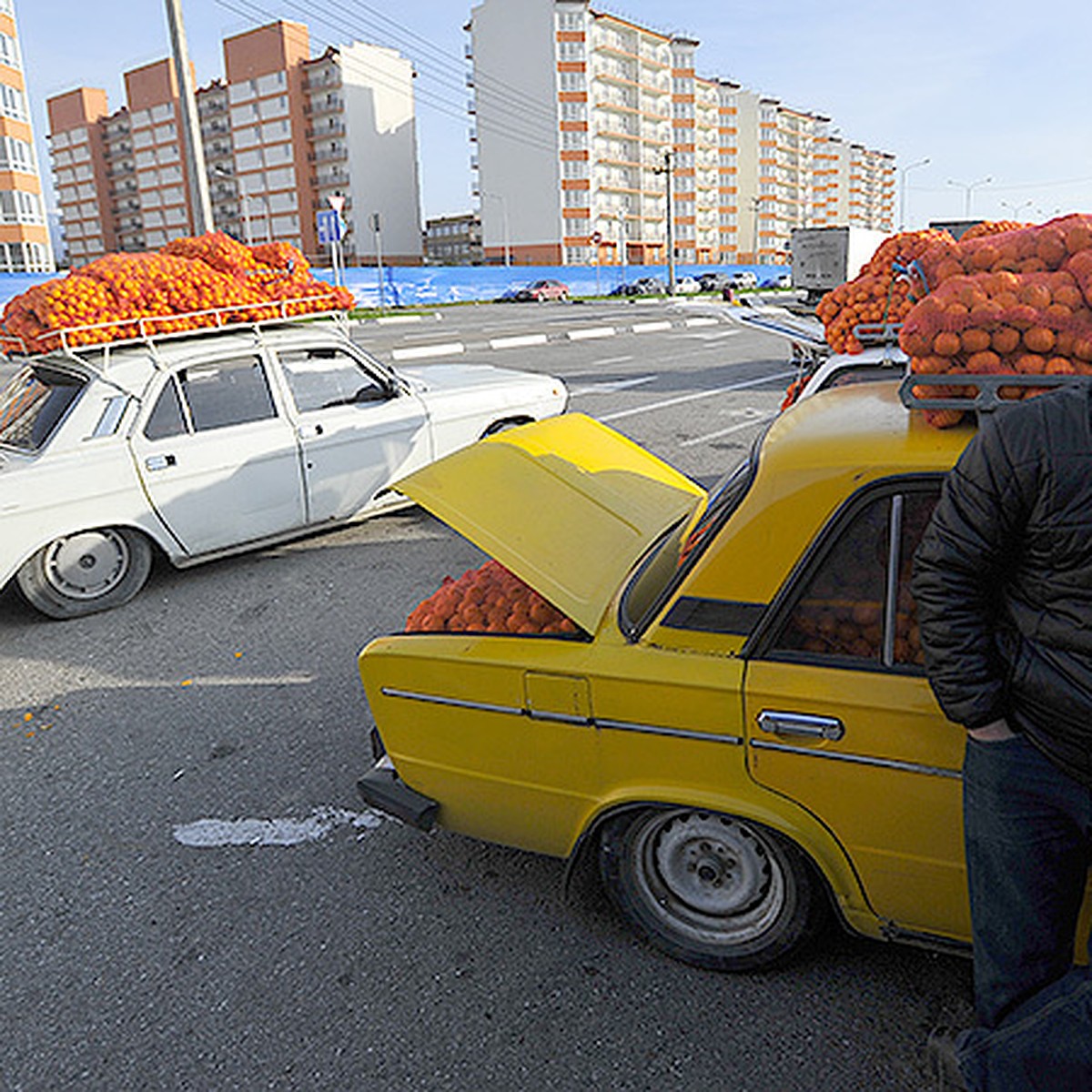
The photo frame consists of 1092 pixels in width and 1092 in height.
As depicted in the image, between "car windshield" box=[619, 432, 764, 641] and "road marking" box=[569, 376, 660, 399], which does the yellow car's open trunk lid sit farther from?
"road marking" box=[569, 376, 660, 399]

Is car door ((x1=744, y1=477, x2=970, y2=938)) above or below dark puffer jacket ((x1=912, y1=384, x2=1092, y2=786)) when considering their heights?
below

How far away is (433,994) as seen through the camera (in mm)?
2746

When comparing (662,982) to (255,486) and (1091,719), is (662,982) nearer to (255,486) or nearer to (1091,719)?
(1091,719)

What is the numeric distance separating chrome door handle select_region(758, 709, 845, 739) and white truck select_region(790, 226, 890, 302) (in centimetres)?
1538

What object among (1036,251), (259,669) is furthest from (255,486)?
(1036,251)

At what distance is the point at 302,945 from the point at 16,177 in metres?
69.9

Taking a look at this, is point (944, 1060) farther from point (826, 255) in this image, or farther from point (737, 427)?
point (826, 255)

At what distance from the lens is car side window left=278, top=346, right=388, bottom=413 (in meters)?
6.67

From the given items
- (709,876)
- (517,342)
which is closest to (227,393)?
(709,876)

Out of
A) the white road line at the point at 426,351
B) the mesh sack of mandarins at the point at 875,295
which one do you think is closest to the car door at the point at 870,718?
the mesh sack of mandarins at the point at 875,295

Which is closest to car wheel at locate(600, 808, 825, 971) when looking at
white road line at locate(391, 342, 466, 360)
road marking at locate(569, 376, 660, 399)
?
road marking at locate(569, 376, 660, 399)

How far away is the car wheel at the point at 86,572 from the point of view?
572 centimetres

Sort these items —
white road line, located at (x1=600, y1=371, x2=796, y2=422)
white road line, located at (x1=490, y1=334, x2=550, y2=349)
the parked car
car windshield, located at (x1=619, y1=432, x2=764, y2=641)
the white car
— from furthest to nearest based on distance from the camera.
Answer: the parked car → white road line, located at (x1=490, y1=334, x2=550, y2=349) → white road line, located at (x1=600, y1=371, x2=796, y2=422) → the white car → car windshield, located at (x1=619, y1=432, x2=764, y2=641)

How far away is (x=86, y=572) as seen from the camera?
591cm
